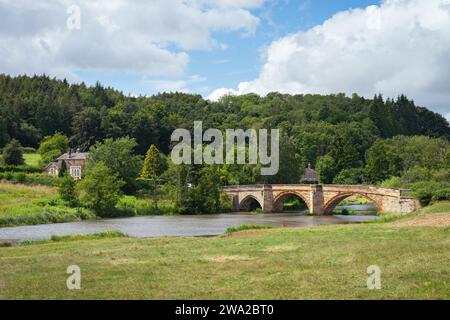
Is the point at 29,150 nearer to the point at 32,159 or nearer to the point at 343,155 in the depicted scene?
the point at 32,159

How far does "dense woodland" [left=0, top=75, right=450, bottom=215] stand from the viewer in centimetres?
8688

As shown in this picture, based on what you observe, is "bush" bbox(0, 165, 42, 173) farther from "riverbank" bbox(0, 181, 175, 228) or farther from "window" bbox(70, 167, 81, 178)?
"riverbank" bbox(0, 181, 175, 228)

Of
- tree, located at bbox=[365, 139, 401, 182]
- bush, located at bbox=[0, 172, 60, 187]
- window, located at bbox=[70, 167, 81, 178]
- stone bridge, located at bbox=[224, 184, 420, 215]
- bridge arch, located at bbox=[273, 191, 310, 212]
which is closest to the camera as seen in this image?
stone bridge, located at bbox=[224, 184, 420, 215]

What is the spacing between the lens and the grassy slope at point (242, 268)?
52.5ft

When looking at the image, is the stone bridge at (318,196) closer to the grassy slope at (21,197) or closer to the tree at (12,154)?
the grassy slope at (21,197)

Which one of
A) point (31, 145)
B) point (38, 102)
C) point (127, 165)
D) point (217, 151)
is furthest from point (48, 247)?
point (38, 102)

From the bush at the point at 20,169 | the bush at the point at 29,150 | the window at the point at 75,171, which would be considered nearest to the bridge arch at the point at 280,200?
the window at the point at 75,171

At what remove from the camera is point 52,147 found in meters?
111

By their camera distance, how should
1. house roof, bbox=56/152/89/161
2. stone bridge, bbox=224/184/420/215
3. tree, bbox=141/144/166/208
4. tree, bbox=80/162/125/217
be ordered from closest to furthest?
stone bridge, bbox=224/184/420/215 < tree, bbox=80/162/125/217 < tree, bbox=141/144/166/208 < house roof, bbox=56/152/89/161

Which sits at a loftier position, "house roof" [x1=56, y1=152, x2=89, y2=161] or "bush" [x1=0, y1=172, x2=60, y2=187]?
"house roof" [x1=56, y1=152, x2=89, y2=161]

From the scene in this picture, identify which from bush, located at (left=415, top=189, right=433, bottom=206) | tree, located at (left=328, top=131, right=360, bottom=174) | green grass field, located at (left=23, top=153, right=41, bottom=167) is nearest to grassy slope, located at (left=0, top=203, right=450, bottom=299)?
bush, located at (left=415, top=189, right=433, bottom=206)

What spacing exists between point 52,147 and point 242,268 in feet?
318

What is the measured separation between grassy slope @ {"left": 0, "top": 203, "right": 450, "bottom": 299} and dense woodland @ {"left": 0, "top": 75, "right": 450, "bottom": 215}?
2933 cm

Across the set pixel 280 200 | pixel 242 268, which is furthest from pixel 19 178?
pixel 242 268
